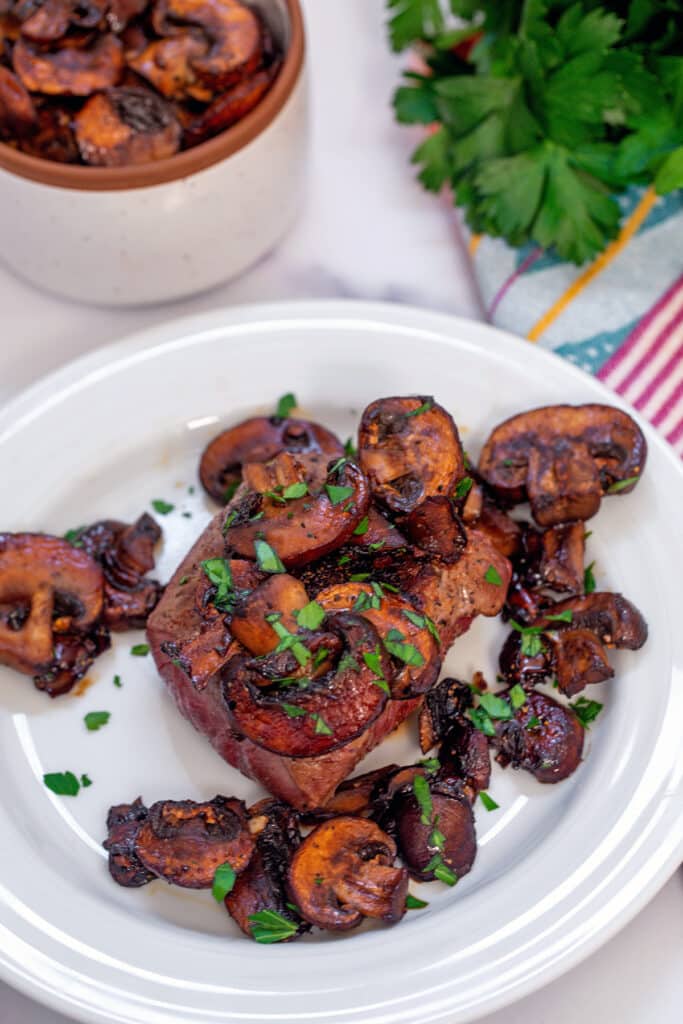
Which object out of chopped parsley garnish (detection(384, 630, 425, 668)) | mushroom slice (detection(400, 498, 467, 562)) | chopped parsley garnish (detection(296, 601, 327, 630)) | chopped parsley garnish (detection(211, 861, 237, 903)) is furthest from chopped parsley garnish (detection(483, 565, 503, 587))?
chopped parsley garnish (detection(211, 861, 237, 903))

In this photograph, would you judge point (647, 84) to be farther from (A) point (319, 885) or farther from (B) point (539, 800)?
(A) point (319, 885)

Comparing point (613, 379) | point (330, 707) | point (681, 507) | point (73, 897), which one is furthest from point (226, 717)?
point (613, 379)

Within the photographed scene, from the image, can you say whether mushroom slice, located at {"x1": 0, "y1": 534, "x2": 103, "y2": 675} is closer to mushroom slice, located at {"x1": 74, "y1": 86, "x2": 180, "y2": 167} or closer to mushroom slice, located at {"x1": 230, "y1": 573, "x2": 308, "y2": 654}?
mushroom slice, located at {"x1": 230, "y1": 573, "x2": 308, "y2": 654}

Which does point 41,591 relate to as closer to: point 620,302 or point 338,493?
point 338,493

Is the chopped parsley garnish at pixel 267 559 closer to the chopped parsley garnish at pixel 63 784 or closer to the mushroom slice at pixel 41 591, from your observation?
the mushroom slice at pixel 41 591

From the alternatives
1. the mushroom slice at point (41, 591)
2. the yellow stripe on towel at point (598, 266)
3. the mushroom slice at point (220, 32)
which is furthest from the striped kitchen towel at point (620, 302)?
the mushroom slice at point (41, 591)

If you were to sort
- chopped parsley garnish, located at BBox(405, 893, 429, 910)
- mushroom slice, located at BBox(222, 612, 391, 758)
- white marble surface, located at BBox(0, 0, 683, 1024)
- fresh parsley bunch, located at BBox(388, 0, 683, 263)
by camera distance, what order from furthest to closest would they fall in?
white marble surface, located at BBox(0, 0, 683, 1024)
fresh parsley bunch, located at BBox(388, 0, 683, 263)
chopped parsley garnish, located at BBox(405, 893, 429, 910)
mushroom slice, located at BBox(222, 612, 391, 758)
